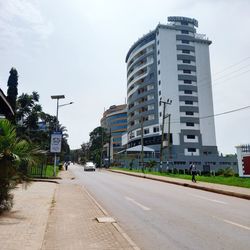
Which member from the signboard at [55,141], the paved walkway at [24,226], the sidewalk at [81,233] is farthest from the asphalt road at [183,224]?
the signboard at [55,141]

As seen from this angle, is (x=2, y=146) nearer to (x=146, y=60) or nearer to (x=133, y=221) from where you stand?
(x=133, y=221)

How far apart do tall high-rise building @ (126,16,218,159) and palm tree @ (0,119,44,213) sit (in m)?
64.1

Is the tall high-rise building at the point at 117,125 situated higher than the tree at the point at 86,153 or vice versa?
the tall high-rise building at the point at 117,125

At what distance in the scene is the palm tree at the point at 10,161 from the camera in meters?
9.54

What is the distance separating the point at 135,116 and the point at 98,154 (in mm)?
19396

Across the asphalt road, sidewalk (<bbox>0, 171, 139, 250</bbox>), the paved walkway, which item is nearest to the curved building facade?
the asphalt road

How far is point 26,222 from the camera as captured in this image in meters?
8.38

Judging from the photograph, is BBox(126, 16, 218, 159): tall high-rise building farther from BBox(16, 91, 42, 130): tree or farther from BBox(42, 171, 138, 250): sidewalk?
BBox(42, 171, 138, 250): sidewalk

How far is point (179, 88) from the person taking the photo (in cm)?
7812

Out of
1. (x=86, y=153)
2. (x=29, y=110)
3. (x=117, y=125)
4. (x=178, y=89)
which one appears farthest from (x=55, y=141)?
(x=86, y=153)

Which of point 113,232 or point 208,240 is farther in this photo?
point 113,232

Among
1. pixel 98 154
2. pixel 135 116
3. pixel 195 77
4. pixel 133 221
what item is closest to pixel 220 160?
pixel 195 77

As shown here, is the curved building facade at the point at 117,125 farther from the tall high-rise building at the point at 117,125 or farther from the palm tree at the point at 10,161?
the palm tree at the point at 10,161

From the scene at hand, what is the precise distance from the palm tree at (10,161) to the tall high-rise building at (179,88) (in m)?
64.1
